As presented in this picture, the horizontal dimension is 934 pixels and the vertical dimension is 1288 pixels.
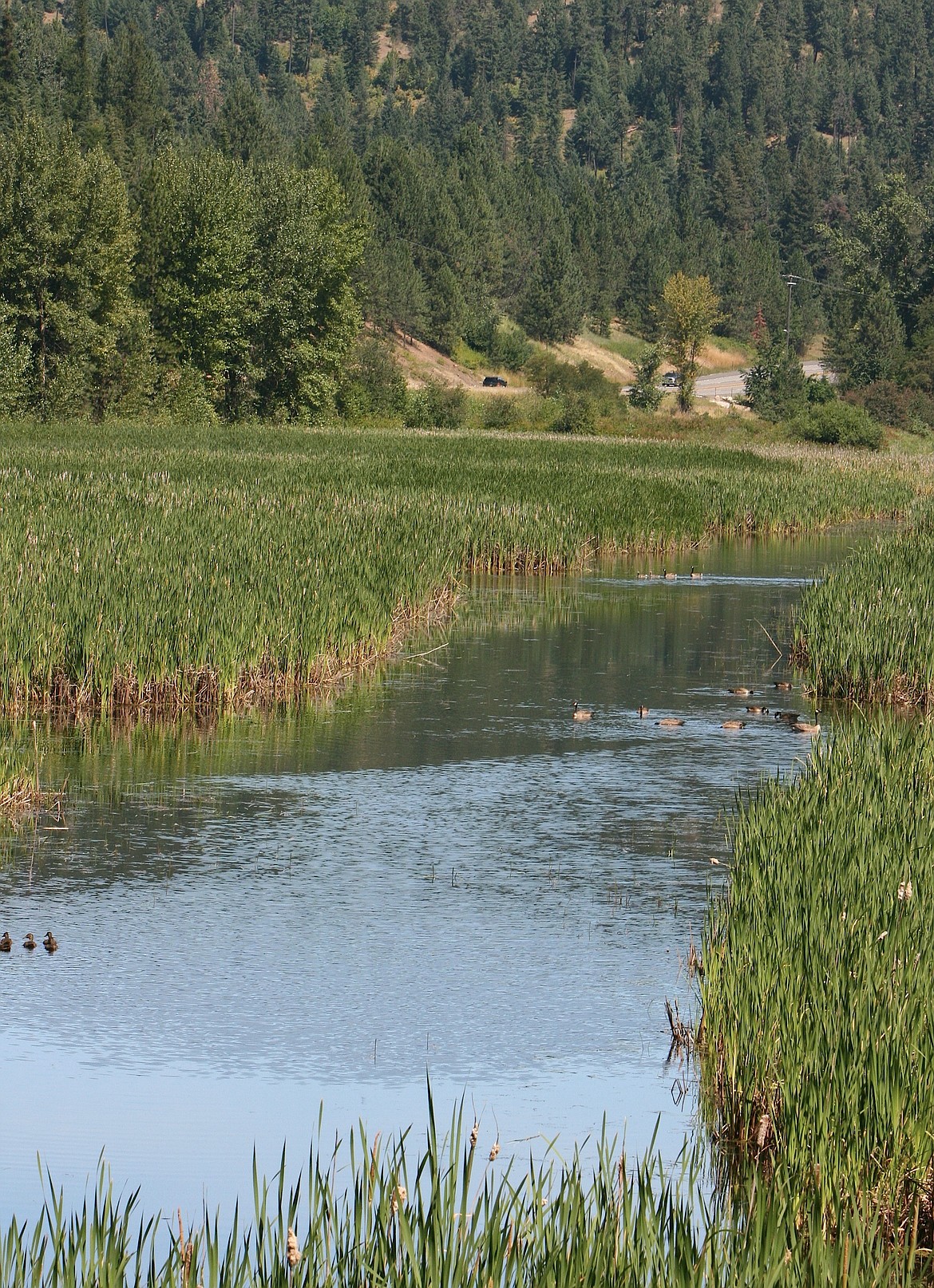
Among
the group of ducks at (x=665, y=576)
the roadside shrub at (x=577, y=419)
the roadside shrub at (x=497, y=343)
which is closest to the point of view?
the group of ducks at (x=665, y=576)

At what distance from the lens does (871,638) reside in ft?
55.8

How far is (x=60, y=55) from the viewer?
117188 mm

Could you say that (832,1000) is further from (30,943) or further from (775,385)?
(775,385)

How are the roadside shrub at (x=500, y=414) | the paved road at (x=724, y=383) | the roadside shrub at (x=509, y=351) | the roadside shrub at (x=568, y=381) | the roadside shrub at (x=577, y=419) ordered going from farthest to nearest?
the paved road at (x=724, y=383) → the roadside shrub at (x=509, y=351) → the roadside shrub at (x=568, y=381) → the roadside shrub at (x=500, y=414) → the roadside shrub at (x=577, y=419)

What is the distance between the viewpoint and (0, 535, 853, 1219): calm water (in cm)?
724

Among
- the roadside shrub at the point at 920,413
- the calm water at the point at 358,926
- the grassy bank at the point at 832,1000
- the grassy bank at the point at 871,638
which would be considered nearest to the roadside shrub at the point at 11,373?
the roadside shrub at the point at 920,413

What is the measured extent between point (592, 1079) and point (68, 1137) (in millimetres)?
2271

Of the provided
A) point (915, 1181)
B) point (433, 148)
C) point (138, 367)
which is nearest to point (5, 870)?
point (915, 1181)

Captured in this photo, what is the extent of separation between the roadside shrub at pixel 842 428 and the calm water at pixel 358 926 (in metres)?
61.8

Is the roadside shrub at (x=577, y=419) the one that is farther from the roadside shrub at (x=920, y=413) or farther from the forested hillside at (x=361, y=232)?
the roadside shrub at (x=920, y=413)

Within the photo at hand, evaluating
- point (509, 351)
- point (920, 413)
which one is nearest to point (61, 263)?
point (920, 413)

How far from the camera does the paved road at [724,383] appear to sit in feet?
381

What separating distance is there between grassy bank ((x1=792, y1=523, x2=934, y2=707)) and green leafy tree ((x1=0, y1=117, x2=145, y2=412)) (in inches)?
2081

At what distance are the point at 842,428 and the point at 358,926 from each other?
70.6 meters
